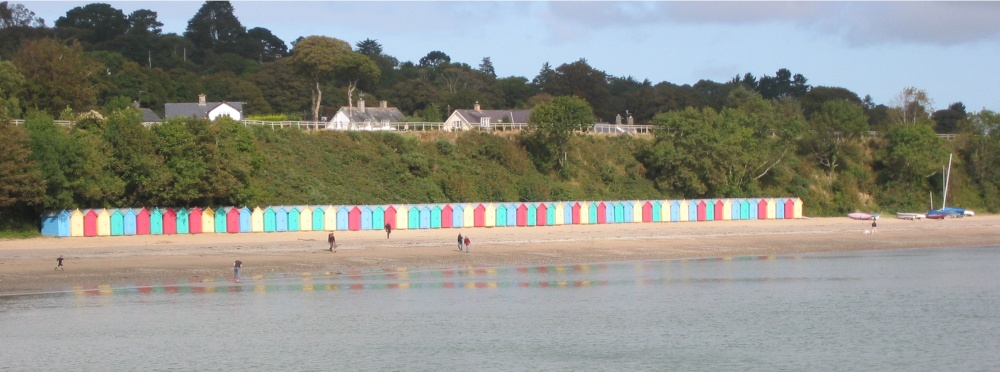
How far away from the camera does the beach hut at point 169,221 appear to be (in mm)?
43000

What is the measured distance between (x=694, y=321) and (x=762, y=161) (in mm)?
36174

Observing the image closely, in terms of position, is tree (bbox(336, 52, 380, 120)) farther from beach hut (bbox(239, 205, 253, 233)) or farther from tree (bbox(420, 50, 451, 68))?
tree (bbox(420, 50, 451, 68))

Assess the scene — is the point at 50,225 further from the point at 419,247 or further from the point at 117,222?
the point at 419,247

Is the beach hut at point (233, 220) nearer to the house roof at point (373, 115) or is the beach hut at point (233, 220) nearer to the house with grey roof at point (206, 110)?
the house with grey roof at point (206, 110)

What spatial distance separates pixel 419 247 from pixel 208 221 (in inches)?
377

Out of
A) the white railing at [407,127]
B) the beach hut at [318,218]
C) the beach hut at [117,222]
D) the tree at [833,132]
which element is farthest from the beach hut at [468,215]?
the tree at [833,132]

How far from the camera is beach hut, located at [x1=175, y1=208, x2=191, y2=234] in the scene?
142ft

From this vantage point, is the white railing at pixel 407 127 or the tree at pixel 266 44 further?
the tree at pixel 266 44

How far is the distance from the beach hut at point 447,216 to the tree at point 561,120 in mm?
13111

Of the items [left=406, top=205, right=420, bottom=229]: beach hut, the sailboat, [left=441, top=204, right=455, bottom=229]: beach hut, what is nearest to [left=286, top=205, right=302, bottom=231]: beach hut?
[left=406, top=205, right=420, bottom=229]: beach hut

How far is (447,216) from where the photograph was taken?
49156 millimetres

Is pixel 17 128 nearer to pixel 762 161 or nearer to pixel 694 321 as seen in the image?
pixel 694 321

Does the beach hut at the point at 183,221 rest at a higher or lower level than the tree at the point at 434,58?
lower

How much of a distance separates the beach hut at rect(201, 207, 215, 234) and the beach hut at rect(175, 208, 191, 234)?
0.59 metres
